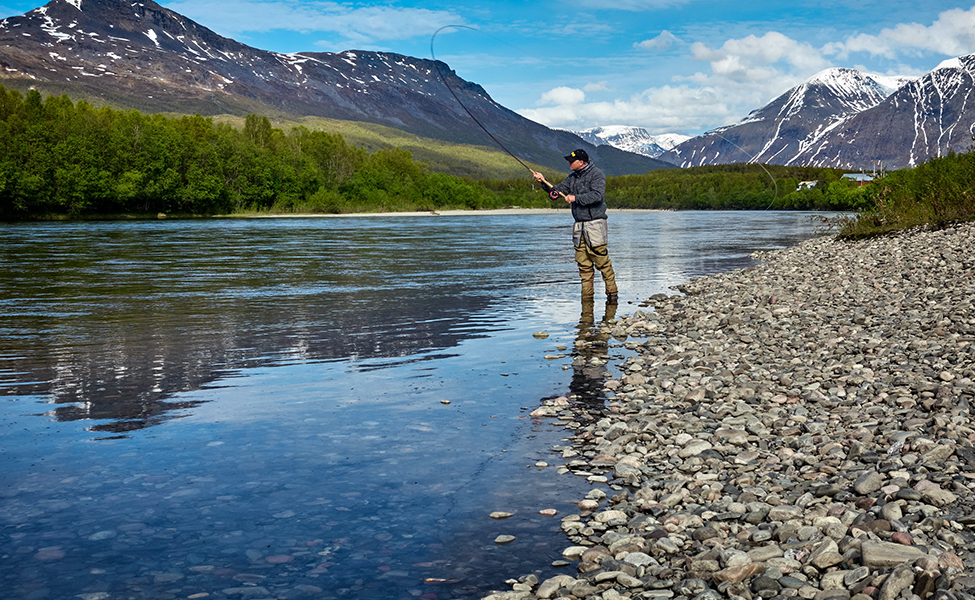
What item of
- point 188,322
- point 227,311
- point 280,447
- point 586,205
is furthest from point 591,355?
point 227,311

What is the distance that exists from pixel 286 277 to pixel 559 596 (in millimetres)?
20926

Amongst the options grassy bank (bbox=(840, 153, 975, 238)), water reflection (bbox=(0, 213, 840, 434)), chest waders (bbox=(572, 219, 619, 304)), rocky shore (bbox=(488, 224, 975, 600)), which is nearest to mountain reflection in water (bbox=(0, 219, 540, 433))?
water reflection (bbox=(0, 213, 840, 434))

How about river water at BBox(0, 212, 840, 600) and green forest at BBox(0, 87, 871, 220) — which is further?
green forest at BBox(0, 87, 871, 220)

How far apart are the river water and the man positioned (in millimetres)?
1047

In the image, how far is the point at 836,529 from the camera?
4520mm

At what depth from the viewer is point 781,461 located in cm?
603

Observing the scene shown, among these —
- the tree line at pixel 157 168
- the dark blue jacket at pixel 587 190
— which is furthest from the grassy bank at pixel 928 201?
the tree line at pixel 157 168

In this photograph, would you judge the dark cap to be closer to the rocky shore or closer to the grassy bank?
the rocky shore

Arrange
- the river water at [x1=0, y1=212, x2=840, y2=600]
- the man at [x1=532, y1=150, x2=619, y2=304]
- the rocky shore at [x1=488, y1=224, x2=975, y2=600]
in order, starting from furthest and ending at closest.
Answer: the man at [x1=532, y1=150, x2=619, y2=304] < the river water at [x1=0, y1=212, x2=840, y2=600] < the rocky shore at [x1=488, y1=224, x2=975, y2=600]

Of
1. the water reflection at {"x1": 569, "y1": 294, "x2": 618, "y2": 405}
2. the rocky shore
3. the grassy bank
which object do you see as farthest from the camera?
the grassy bank

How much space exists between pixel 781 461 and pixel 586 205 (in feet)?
29.0

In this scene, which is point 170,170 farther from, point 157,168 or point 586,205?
point 586,205

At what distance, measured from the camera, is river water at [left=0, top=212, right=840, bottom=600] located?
4.74 metres

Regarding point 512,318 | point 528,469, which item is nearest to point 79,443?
point 528,469
